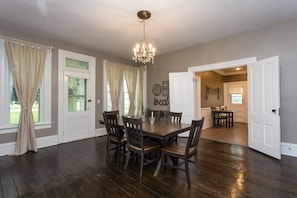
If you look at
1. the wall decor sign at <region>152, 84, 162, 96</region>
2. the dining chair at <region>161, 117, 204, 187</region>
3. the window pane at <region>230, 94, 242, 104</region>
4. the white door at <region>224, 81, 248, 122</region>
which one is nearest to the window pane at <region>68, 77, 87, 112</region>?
the wall decor sign at <region>152, 84, 162, 96</region>

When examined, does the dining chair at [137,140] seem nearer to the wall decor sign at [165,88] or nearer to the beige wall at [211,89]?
the wall decor sign at [165,88]

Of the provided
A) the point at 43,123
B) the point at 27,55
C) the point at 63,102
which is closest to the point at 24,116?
the point at 43,123

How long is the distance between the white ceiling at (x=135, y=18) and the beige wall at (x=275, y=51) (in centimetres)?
22

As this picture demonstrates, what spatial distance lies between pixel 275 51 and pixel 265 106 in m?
1.23

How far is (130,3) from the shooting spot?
2.56 m

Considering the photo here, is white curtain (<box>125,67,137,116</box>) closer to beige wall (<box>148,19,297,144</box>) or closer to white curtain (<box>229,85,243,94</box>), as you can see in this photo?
beige wall (<box>148,19,297,144</box>)

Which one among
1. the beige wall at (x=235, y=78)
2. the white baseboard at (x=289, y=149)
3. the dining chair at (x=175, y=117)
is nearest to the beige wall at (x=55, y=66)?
the dining chair at (x=175, y=117)

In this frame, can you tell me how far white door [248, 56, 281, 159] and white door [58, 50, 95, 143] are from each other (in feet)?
14.2

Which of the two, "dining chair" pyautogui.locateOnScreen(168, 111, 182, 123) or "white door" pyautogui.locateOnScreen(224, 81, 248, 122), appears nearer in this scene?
"dining chair" pyautogui.locateOnScreen(168, 111, 182, 123)

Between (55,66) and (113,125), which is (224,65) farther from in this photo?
(55,66)

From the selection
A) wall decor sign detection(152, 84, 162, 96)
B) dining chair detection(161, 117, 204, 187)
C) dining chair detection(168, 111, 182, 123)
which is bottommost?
dining chair detection(161, 117, 204, 187)

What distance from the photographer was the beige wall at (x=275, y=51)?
10.3 ft

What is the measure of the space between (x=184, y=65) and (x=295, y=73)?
8.64ft

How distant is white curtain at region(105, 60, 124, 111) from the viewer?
5.16 metres
